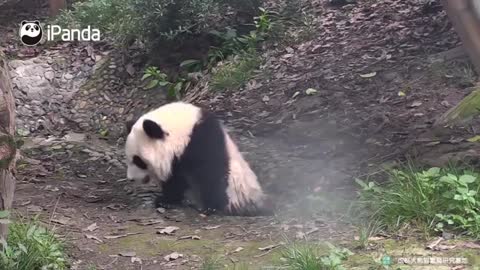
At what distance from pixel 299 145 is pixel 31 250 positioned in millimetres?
2449

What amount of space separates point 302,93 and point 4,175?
10.1 ft

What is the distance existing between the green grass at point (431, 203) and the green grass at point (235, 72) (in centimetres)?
265

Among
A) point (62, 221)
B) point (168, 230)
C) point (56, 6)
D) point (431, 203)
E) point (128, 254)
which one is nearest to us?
point (431, 203)

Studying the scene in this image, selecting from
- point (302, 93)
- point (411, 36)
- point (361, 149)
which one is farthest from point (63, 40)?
point (411, 36)

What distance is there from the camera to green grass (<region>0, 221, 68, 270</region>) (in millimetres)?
3438

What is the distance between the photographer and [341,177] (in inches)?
184

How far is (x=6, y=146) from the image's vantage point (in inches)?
131

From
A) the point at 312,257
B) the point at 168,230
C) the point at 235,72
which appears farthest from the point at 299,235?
the point at 235,72

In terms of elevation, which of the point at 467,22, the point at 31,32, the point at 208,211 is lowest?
the point at 208,211

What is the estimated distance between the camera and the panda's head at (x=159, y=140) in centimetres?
466

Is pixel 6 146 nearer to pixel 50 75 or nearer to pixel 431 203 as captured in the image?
pixel 431 203

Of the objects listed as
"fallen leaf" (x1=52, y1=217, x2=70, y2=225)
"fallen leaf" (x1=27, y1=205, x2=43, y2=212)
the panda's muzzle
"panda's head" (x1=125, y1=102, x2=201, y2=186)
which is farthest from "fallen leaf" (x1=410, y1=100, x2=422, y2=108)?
"fallen leaf" (x1=27, y1=205, x2=43, y2=212)

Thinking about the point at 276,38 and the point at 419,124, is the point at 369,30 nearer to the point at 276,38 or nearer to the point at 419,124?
the point at 276,38

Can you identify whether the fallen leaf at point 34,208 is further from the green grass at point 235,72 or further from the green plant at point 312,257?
the green grass at point 235,72
